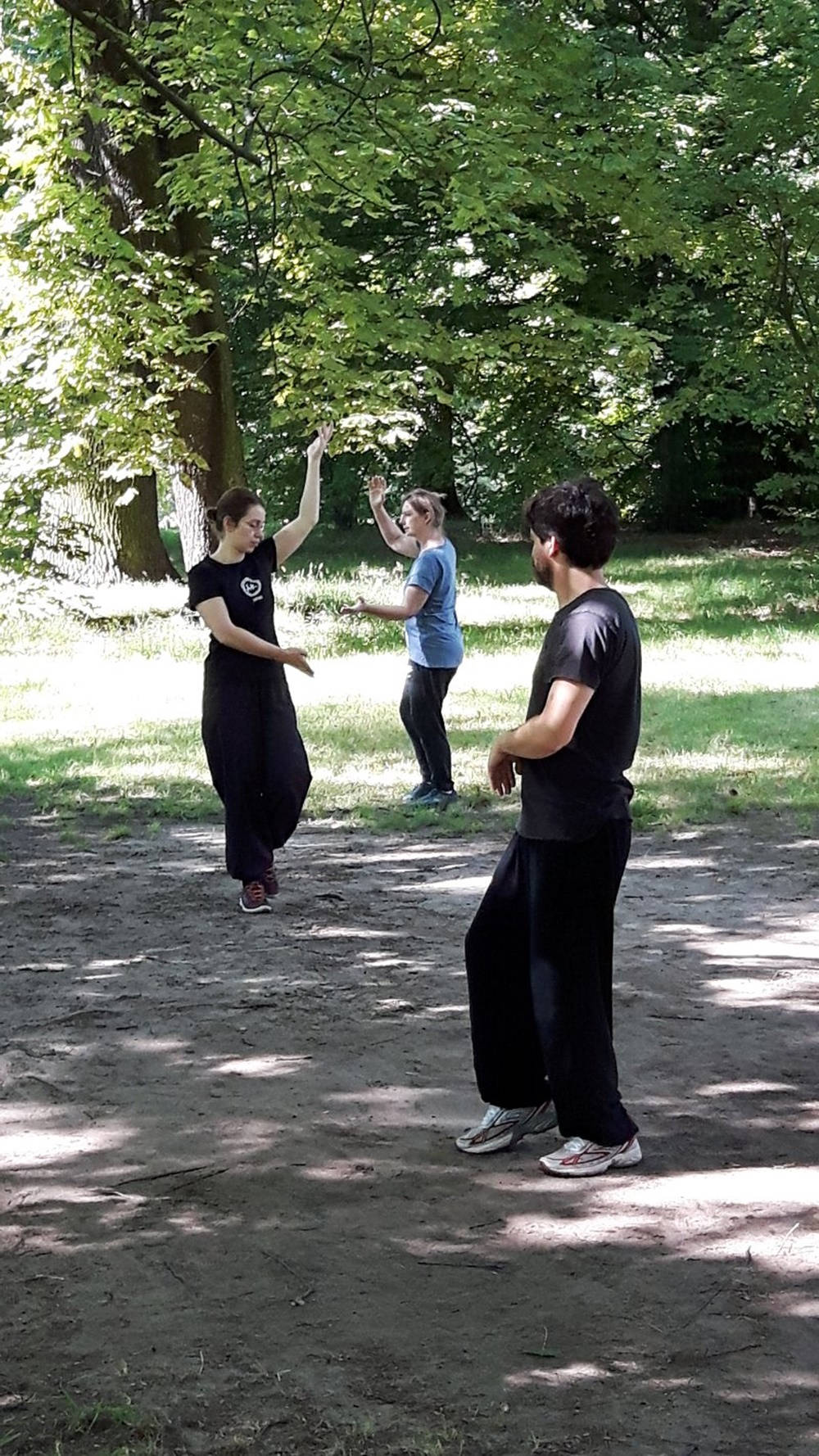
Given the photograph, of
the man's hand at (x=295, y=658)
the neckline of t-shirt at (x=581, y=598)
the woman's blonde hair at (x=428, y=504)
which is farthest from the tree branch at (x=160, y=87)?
the woman's blonde hair at (x=428, y=504)

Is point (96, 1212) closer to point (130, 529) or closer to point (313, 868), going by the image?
point (313, 868)

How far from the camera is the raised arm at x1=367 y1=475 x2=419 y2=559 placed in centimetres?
1019

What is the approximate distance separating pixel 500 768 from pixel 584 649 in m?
0.41

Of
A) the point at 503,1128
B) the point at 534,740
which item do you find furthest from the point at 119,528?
the point at 534,740

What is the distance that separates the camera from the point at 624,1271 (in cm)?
428

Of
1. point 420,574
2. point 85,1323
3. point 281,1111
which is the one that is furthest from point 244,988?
point 420,574

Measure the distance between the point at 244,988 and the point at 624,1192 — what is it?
254 cm

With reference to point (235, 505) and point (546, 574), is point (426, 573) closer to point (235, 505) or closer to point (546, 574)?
point (235, 505)

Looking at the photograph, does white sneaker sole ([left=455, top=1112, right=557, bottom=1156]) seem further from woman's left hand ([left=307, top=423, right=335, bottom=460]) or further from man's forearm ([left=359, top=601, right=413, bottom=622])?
man's forearm ([left=359, top=601, right=413, bottom=622])

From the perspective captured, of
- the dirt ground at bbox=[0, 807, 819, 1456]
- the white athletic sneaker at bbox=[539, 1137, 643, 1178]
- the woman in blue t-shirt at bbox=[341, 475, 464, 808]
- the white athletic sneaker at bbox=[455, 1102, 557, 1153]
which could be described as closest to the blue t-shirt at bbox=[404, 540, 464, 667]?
→ the woman in blue t-shirt at bbox=[341, 475, 464, 808]

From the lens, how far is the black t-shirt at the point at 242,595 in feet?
26.1

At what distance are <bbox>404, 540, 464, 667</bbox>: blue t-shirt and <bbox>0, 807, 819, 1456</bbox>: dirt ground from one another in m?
2.53

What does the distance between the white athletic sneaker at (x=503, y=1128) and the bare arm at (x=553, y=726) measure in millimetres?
1192

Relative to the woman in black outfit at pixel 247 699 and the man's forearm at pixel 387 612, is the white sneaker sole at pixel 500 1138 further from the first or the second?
the man's forearm at pixel 387 612
